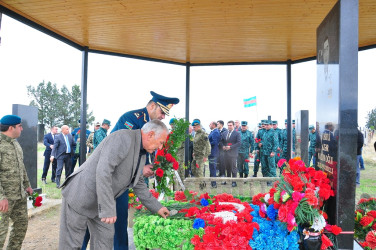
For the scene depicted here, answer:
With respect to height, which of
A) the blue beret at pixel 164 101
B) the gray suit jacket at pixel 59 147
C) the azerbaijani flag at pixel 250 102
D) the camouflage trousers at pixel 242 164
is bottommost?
the camouflage trousers at pixel 242 164

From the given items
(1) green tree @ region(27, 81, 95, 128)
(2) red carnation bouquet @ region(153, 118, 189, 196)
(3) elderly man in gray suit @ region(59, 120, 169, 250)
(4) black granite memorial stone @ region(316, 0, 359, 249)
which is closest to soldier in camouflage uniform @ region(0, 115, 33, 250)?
(3) elderly man in gray suit @ region(59, 120, 169, 250)

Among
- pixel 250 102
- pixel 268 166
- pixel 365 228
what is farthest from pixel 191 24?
pixel 250 102

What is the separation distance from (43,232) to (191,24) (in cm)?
453

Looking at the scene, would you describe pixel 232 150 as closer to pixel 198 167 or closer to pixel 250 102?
pixel 198 167

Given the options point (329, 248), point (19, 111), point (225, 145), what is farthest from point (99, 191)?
point (225, 145)

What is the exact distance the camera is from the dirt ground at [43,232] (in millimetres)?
4527

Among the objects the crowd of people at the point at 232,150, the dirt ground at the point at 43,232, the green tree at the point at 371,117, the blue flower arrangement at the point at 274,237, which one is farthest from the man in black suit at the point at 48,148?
the green tree at the point at 371,117

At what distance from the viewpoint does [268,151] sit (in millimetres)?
9477

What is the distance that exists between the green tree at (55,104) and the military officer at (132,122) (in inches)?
1250

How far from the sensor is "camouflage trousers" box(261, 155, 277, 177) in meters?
9.47

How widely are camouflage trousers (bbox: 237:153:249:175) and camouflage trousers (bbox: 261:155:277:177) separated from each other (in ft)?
2.22

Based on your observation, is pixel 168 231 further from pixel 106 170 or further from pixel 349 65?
pixel 349 65

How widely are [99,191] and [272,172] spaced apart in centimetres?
808

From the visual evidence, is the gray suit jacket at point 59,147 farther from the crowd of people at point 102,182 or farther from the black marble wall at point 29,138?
the crowd of people at point 102,182
